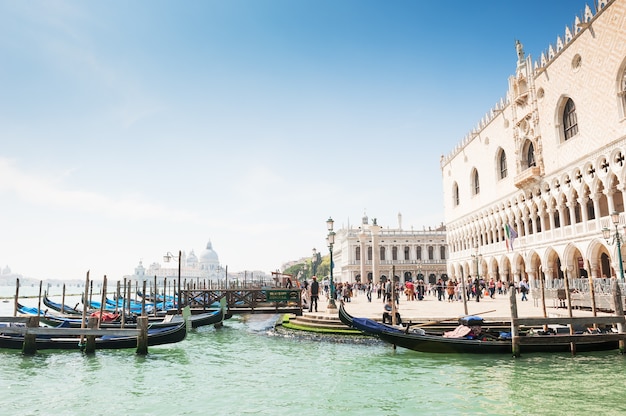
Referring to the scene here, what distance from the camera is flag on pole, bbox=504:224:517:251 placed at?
88.3 ft

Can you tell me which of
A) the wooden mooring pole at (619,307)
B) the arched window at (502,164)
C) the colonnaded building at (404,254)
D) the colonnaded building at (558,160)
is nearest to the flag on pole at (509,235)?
the colonnaded building at (558,160)

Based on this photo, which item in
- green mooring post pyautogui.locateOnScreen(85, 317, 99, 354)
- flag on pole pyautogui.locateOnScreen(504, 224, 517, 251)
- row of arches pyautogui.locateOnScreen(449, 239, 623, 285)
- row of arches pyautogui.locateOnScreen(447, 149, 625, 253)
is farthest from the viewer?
flag on pole pyautogui.locateOnScreen(504, 224, 517, 251)

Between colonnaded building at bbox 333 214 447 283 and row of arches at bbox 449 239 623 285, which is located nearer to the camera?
row of arches at bbox 449 239 623 285

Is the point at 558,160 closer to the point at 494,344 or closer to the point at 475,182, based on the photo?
the point at 475,182

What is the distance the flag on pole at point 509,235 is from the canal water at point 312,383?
18.2 metres

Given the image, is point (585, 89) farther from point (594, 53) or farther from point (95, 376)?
point (95, 376)

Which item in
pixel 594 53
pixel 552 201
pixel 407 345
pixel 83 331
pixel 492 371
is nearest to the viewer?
pixel 492 371

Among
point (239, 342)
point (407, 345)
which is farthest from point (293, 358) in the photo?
point (239, 342)

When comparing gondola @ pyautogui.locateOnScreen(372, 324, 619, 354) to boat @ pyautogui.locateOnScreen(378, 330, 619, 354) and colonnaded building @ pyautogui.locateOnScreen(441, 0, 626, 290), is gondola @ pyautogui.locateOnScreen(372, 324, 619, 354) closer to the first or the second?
boat @ pyautogui.locateOnScreen(378, 330, 619, 354)

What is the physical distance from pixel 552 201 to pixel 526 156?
4171 millimetres

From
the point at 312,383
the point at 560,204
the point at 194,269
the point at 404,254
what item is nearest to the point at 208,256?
the point at 194,269

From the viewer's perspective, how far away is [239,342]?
44.4 feet

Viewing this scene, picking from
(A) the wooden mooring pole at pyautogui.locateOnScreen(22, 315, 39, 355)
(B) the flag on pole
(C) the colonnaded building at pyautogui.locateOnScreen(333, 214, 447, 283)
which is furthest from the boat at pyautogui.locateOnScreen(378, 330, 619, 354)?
(C) the colonnaded building at pyautogui.locateOnScreen(333, 214, 447, 283)

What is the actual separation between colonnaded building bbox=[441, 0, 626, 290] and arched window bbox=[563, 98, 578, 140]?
0.05 meters
